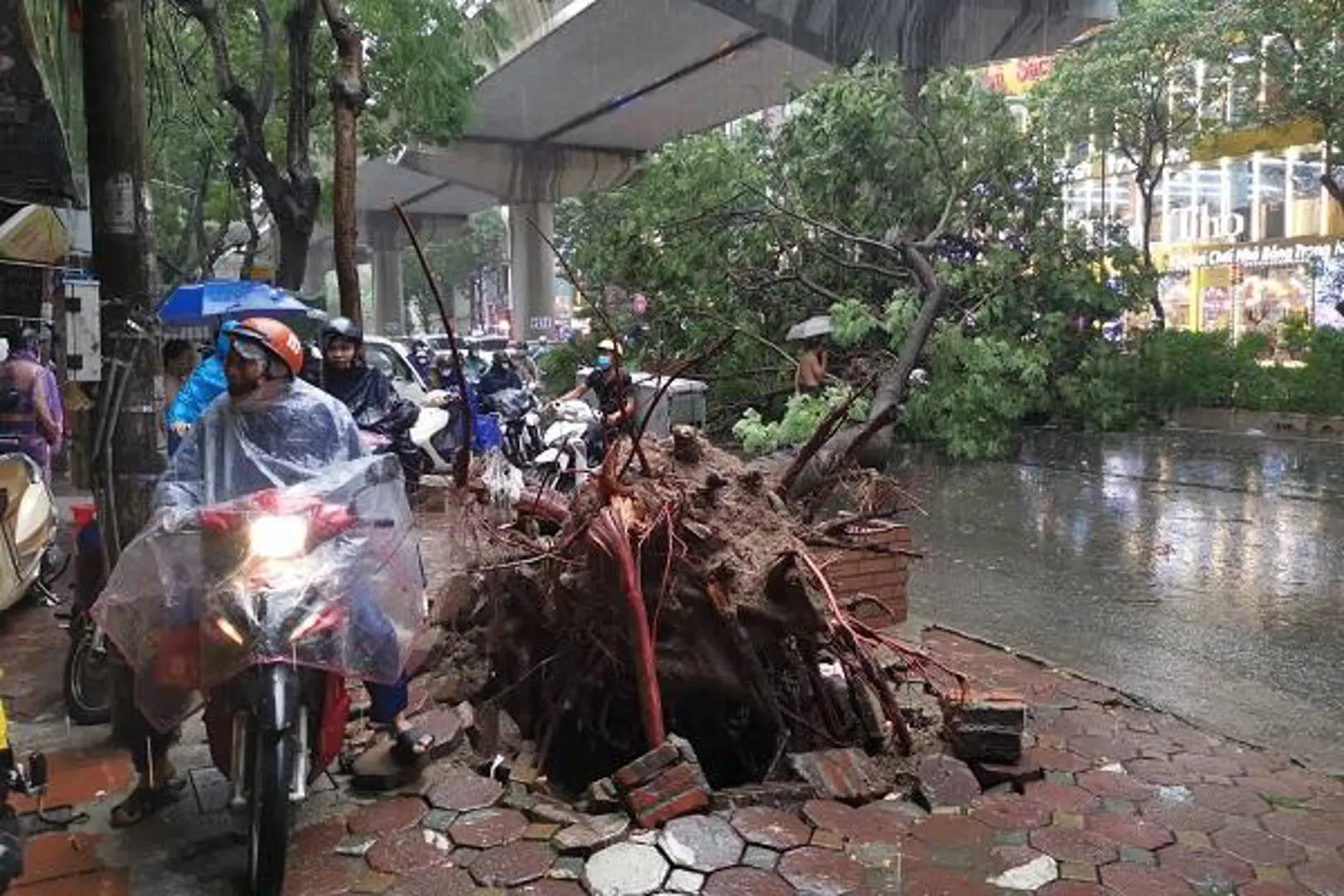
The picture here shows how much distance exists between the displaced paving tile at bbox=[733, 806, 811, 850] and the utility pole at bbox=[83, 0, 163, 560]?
2733mm

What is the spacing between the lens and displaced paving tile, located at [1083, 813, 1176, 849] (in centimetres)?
367

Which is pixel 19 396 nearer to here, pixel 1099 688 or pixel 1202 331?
pixel 1099 688

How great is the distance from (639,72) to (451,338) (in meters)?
21.1

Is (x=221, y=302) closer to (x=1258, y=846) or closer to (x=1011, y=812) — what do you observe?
(x=1011, y=812)

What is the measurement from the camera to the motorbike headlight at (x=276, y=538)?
11.3 feet

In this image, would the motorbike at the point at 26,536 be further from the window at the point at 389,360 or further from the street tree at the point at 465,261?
the street tree at the point at 465,261

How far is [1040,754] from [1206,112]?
18.8 meters

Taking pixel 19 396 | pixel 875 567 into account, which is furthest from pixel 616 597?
pixel 19 396

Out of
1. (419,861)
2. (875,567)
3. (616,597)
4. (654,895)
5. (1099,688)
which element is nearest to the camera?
(654,895)

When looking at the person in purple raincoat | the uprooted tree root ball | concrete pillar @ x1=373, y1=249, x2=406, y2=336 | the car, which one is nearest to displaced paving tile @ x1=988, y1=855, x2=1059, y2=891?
the uprooted tree root ball

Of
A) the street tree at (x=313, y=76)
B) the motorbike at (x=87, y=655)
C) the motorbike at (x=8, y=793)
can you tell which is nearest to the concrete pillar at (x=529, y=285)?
the street tree at (x=313, y=76)

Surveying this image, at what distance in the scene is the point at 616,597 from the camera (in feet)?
13.9

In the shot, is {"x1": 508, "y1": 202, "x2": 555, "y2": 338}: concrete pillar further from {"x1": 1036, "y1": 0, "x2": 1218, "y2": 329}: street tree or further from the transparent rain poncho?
the transparent rain poncho

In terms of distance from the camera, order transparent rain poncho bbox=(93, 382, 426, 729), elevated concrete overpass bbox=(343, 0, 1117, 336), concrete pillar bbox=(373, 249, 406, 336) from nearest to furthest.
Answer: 1. transparent rain poncho bbox=(93, 382, 426, 729)
2. elevated concrete overpass bbox=(343, 0, 1117, 336)
3. concrete pillar bbox=(373, 249, 406, 336)
